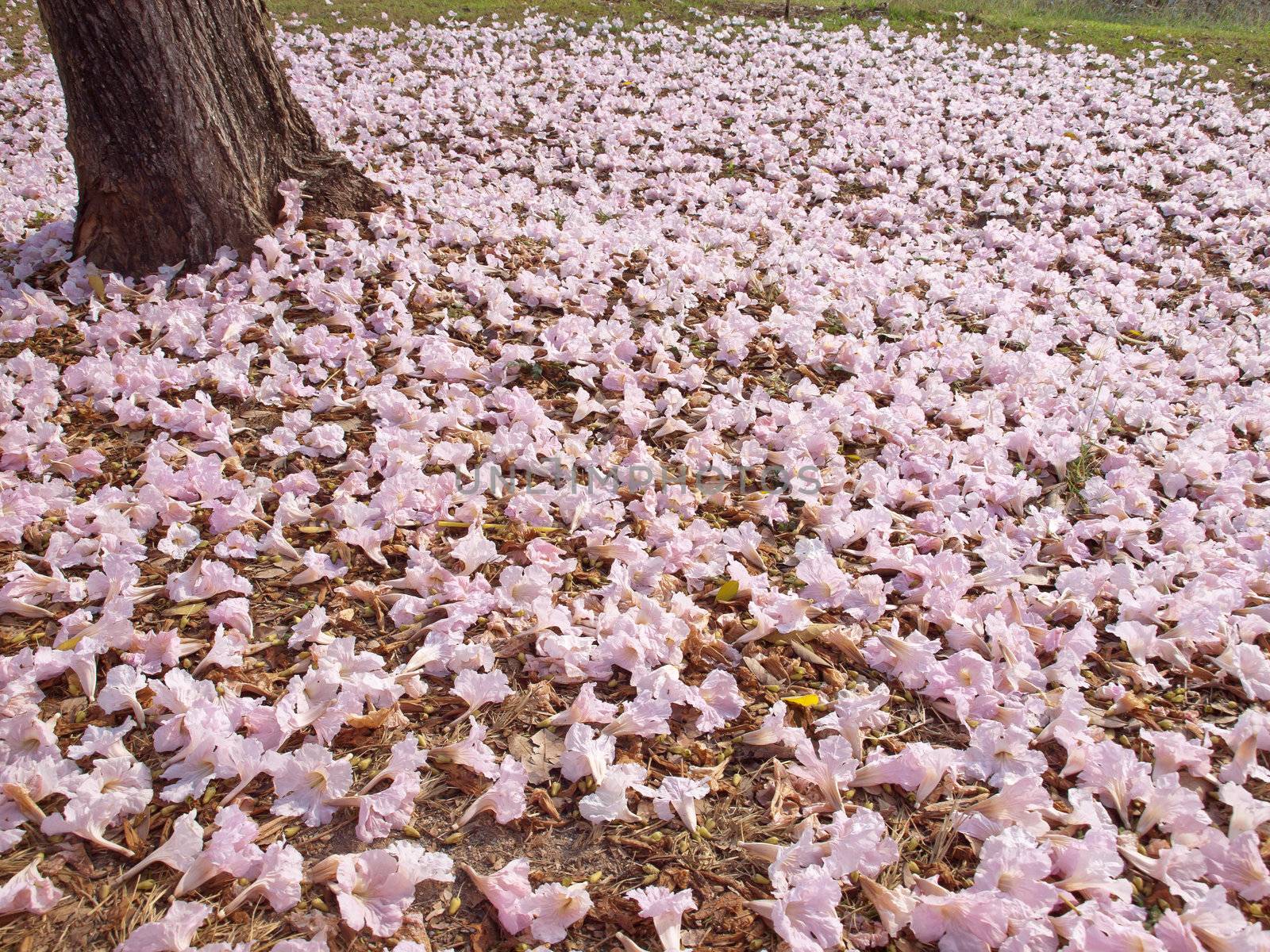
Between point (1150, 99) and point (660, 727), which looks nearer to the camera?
point (660, 727)

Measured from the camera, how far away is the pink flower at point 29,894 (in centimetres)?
158

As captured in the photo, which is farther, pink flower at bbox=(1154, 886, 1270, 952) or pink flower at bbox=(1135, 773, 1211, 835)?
pink flower at bbox=(1135, 773, 1211, 835)

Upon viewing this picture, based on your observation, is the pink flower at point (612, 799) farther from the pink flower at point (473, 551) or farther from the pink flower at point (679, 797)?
the pink flower at point (473, 551)

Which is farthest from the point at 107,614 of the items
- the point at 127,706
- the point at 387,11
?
the point at 387,11

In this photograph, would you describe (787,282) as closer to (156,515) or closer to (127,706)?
(156,515)

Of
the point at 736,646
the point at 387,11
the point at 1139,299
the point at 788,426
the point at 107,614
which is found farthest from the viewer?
the point at 387,11

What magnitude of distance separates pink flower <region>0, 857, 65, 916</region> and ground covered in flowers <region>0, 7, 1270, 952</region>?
0.01 meters

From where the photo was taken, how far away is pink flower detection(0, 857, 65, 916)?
5.17 feet

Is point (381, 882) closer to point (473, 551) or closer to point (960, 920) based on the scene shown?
point (473, 551)

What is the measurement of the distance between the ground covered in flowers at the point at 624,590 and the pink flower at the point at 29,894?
1cm

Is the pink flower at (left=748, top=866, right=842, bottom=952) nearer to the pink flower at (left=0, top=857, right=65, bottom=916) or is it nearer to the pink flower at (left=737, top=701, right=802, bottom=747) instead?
the pink flower at (left=737, top=701, right=802, bottom=747)

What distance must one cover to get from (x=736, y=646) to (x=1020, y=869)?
0.90 meters

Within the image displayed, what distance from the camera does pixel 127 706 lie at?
200cm

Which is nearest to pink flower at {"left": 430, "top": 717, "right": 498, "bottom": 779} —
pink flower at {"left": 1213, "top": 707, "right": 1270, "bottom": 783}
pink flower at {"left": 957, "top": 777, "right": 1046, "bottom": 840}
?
pink flower at {"left": 957, "top": 777, "right": 1046, "bottom": 840}
